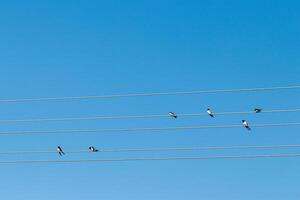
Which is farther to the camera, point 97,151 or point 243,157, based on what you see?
point 97,151

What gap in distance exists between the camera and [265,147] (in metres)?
25.7

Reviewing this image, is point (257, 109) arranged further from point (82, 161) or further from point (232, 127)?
point (82, 161)

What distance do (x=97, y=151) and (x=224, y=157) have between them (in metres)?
4.72

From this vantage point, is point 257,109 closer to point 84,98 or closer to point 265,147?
point 265,147

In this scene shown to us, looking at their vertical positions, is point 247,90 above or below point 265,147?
above

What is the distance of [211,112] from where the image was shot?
2753 cm

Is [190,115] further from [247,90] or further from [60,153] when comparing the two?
[60,153]

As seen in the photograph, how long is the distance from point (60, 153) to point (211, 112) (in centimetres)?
574

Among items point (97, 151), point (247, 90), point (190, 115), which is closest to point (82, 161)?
point (97, 151)

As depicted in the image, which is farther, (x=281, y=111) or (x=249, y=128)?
(x=249, y=128)

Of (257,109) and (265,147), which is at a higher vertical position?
(257,109)

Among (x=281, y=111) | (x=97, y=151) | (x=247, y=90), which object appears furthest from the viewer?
(x=97, y=151)

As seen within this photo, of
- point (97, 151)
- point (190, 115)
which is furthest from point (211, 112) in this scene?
point (97, 151)

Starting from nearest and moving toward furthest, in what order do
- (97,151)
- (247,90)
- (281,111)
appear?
(281,111) → (247,90) → (97,151)
